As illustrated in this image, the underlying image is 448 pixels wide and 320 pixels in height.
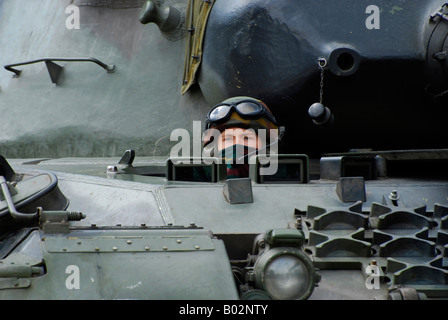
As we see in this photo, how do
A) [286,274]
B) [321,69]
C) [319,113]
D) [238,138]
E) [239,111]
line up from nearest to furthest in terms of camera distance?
[286,274] → [238,138] → [239,111] → [319,113] → [321,69]

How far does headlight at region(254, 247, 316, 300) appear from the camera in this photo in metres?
2.38

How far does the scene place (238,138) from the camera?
407 cm

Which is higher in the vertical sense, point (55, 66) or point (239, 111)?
point (55, 66)

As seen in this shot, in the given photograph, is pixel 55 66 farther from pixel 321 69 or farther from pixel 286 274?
pixel 286 274

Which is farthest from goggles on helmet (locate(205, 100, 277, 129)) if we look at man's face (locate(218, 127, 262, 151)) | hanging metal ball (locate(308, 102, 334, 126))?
hanging metal ball (locate(308, 102, 334, 126))

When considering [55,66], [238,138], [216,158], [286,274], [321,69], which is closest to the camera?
[286,274]

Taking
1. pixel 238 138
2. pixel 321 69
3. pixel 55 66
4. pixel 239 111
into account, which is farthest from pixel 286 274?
pixel 55 66

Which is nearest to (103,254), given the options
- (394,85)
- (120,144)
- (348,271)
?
(348,271)

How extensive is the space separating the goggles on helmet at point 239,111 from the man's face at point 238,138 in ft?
0.33

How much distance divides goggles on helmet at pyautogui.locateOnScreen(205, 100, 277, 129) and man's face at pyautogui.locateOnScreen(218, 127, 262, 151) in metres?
0.10

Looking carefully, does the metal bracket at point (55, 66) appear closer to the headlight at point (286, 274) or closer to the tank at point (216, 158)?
the tank at point (216, 158)

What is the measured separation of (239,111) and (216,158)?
1.95ft

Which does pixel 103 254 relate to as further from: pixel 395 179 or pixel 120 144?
pixel 120 144

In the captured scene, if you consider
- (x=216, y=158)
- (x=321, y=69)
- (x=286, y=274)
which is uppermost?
(x=321, y=69)
